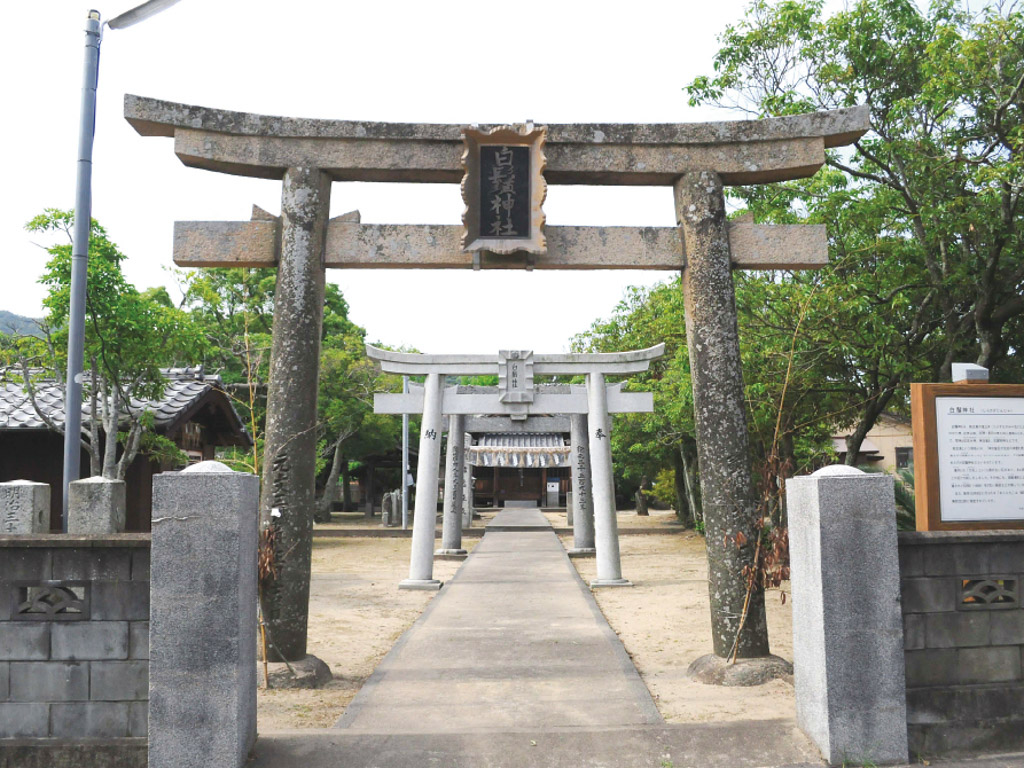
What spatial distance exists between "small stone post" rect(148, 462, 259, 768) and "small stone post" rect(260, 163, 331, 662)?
208cm

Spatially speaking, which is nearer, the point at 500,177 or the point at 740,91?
the point at 500,177

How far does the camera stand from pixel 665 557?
18766 millimetres

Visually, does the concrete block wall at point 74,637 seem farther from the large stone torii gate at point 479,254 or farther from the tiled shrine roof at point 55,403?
the tiled shrine roof at point 55,403

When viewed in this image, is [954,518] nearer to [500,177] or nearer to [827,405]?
[500,177]

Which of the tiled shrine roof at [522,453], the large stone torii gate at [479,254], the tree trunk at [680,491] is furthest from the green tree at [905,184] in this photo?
the tiled shrine roof at [522,453]

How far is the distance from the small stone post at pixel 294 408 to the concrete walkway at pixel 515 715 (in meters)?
0.94

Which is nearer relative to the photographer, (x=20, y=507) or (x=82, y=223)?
(x=82, y=223)

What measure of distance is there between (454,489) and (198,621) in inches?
568

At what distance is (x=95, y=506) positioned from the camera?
28.5ft

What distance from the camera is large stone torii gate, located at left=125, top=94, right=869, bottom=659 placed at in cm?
683

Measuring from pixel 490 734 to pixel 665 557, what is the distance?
1413 cm

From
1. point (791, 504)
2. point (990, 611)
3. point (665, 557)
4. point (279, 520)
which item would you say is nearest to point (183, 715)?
point (279, 520)

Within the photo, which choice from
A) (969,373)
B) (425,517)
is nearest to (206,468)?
(969,373)

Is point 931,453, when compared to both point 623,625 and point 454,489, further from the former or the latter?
point 454,489
